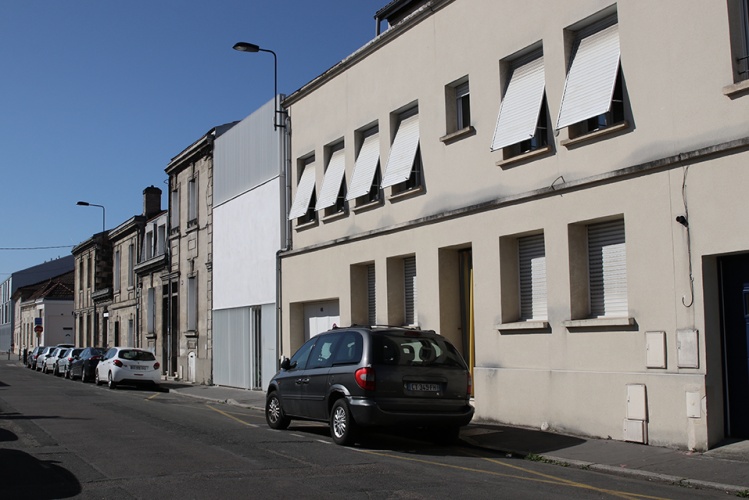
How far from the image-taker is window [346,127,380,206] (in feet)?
63.3

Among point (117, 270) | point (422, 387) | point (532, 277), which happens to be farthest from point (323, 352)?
point (117, 270)

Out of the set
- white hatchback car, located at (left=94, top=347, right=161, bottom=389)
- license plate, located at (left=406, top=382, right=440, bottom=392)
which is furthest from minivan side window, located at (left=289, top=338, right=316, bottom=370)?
white hatchback car, located at (left=94, top=347, right=161, bottom=389)

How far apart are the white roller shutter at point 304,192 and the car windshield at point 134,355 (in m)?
8.87

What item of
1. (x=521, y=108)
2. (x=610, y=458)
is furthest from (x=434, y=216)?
(x=610, y=458)

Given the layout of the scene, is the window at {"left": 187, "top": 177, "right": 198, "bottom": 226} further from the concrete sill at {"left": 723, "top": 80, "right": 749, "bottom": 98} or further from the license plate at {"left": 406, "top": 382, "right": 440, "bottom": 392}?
the concrete sill at {"left": 723, "top": 80, "right": 749, "bottom": 98}

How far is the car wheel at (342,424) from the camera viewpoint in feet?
38.4

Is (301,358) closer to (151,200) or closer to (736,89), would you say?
(736,89)

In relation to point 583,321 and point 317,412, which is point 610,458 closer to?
point 583,321

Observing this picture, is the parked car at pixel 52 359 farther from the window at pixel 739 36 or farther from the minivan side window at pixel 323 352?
the window at pixel 739 36

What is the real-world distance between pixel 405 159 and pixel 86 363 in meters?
20.4

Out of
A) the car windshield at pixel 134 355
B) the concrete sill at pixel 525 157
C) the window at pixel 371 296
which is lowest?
the car windshield at pixel 134 355

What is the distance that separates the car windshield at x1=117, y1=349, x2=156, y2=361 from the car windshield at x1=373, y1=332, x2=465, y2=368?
18223 mm

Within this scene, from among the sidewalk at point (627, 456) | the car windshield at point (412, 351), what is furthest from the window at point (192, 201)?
the car windshield at point (412, 351)

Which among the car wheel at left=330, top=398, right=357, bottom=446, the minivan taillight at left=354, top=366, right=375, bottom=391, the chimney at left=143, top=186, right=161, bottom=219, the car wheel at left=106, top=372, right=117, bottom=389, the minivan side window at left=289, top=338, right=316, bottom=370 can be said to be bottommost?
the car wheel at left=106, top=372, right=117, bottom=389
